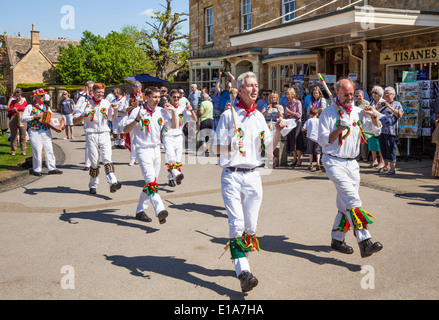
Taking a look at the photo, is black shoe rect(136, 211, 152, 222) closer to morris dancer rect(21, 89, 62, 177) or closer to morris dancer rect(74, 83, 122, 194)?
morris dancer rect(74, 83, 122, 194)

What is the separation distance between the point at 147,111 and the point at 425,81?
8.62m

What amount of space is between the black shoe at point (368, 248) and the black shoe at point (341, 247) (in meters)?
0.49

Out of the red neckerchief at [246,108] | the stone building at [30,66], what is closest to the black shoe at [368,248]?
the red neckerchief at [246,108]

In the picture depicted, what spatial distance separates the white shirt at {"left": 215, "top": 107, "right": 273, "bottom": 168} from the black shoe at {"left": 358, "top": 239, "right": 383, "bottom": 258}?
151 centimetres

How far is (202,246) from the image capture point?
6059 millimetres

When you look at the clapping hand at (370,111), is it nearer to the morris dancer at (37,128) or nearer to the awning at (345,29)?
the awning at (345,29)

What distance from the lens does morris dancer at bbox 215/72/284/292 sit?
470cm

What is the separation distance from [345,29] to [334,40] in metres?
2.42

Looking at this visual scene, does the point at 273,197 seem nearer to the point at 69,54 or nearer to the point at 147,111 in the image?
the point at 147,111

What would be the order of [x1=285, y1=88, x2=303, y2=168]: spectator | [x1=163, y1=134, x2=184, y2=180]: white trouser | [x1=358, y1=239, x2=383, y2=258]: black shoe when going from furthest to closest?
[x1=285, y1=88, x2=303, y2=168]: spectator < [x1=163, y1=134, x2=184, y2=180]: white trouser < [x1=358, y1=239, x2=383, y2=258]: black shoe

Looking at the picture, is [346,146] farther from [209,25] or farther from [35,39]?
[35,39]

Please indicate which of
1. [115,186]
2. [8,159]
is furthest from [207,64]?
[115,186]

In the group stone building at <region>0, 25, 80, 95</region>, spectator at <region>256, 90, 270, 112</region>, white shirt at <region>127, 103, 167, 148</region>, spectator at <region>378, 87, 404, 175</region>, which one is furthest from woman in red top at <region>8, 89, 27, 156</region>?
stone building at <region>0, 25, 80, 95</region>

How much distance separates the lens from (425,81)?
12.8m
